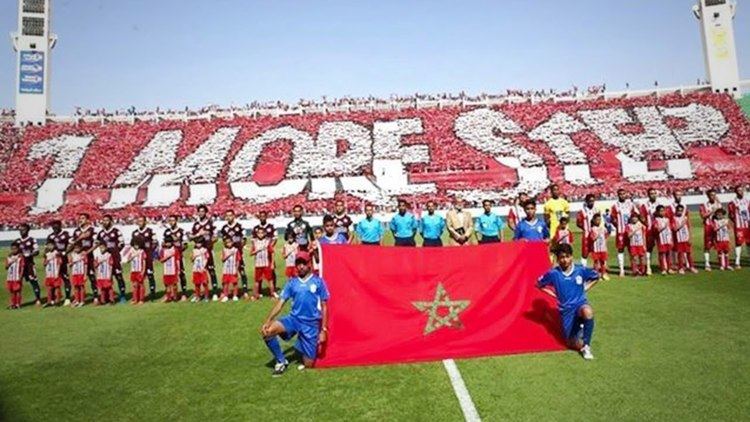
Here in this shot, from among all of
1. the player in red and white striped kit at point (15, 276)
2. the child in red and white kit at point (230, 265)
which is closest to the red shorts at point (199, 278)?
the child in red and white kit at point (230, 265)

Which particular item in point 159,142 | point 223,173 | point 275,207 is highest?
point 159,142

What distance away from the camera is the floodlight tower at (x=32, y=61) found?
145 ft

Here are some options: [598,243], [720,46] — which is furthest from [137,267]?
[720,46]

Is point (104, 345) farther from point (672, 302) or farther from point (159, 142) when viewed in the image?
point (159, 142)

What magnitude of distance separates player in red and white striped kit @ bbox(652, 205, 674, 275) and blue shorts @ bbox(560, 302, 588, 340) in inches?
281

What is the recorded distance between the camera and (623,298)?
9.84 metres

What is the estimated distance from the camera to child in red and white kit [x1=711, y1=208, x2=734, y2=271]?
484 inches

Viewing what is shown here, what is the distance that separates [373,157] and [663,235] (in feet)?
95.3

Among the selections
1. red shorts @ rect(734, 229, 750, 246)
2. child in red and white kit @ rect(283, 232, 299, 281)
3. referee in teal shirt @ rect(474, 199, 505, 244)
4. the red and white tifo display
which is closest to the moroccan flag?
referee in teal shirt @ rect(474, 199, 505, 244)

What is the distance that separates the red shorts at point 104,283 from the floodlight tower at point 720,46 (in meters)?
50.7

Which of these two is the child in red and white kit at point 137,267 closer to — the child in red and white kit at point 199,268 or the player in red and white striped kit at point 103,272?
the player in red and white striped kit at point 103,272

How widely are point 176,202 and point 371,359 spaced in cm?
3368

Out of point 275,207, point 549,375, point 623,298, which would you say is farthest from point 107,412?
point 275,207

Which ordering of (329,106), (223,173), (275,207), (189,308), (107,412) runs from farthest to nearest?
(329,106), (223,173), (275,207), (189,308), (107,412)
